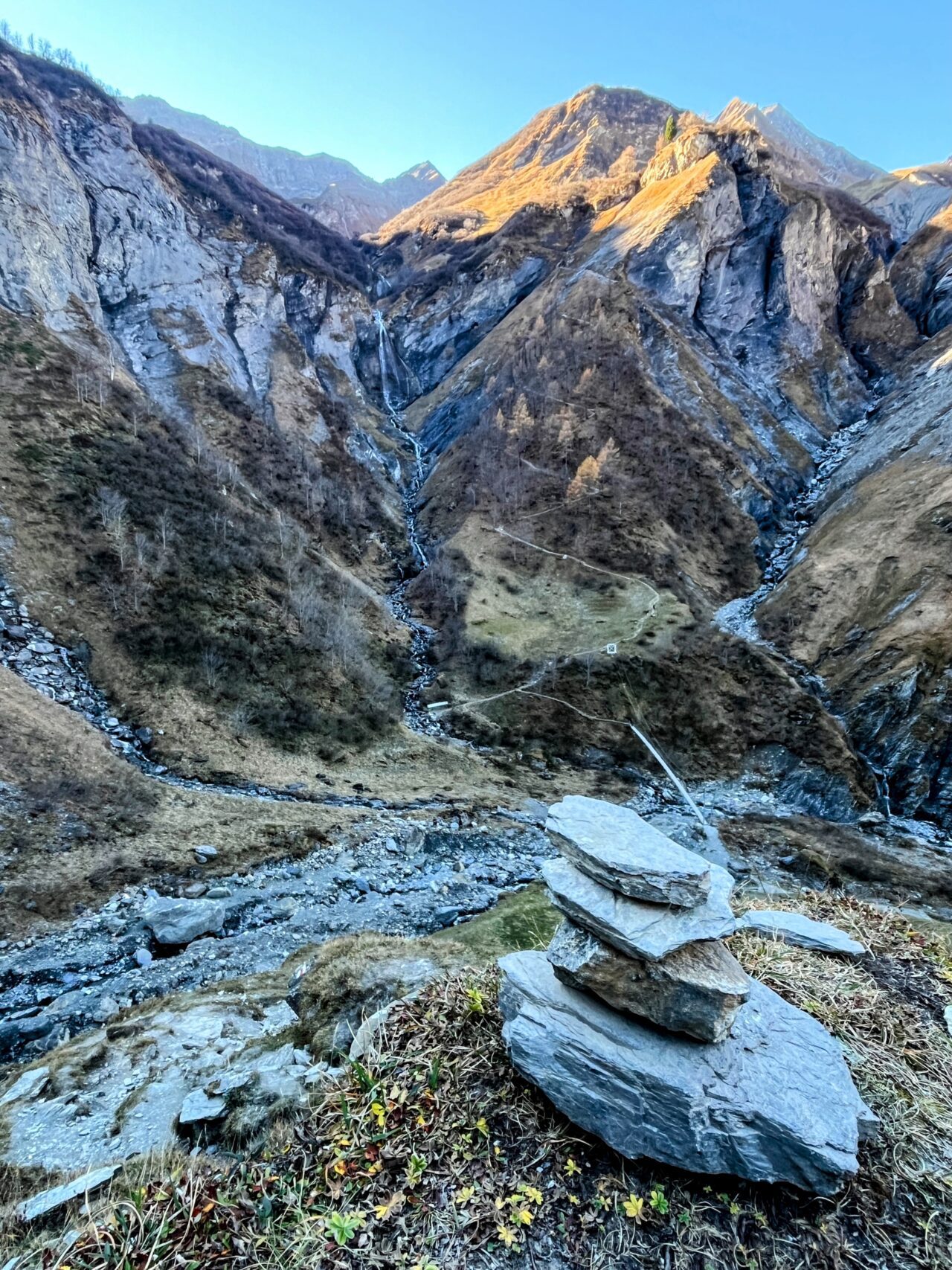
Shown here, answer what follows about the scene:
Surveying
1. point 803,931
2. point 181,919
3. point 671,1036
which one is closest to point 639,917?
point 671,1036

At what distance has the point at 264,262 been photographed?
77.8 meters

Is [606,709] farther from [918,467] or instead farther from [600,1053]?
[918,467]

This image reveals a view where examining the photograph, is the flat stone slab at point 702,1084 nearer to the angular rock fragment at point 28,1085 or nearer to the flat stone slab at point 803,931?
the flat stone slab at point 803,931

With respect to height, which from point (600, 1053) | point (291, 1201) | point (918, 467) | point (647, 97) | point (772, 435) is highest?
point (647, 97)

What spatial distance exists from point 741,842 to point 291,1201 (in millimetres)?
26259

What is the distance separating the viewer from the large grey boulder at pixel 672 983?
491cm

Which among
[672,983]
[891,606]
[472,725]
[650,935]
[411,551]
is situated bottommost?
[472,725]

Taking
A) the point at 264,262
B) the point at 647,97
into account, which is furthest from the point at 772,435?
the point at 647,97

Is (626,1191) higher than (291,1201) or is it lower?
higher

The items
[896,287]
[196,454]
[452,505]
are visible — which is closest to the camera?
[196,454]

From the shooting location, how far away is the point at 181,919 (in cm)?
1465

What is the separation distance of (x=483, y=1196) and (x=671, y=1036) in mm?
1958

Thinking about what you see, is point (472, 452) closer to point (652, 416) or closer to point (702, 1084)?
point (652, 416)

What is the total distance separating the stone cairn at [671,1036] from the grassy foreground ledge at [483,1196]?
0.27 metres
